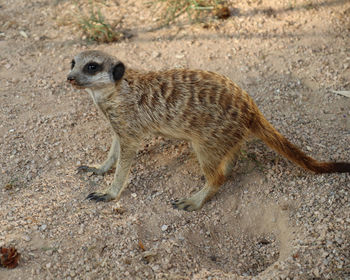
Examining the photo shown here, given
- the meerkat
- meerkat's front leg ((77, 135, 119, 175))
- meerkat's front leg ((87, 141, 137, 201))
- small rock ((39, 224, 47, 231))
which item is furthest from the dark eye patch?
small rock ((39, 224, 47, 231))

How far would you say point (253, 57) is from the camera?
3.92 metres

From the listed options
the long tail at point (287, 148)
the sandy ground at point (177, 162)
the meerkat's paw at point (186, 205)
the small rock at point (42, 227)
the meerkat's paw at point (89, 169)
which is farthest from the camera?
the meerkat's paw at point (89, 169)

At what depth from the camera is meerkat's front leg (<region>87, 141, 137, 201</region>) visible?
9.21 feet

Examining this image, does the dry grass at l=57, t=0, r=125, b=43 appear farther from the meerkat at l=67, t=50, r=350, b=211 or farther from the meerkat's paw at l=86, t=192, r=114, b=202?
the meerkat's paw at l=86, t=192, r=114, b=202

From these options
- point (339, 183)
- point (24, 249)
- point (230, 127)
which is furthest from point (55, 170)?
point (339, 183)

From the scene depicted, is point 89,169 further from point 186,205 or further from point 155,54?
point 155,54

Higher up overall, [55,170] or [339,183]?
[55,170]

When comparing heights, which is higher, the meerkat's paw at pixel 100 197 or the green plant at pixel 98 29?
the green plant at pixel 98 29

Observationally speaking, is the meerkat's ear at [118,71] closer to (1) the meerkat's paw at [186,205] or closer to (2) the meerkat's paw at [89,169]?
(2) the meerkat's paw at [89,169]

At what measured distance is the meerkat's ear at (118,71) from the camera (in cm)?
260

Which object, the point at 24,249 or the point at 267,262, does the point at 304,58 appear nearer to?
the point at 267,262

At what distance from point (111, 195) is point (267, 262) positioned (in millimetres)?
1082

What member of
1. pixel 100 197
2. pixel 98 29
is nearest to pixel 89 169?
pixel 100 197

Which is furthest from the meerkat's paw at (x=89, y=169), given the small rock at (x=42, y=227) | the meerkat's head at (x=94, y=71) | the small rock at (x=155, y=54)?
the small rock at (x=155, y=54)
